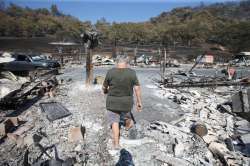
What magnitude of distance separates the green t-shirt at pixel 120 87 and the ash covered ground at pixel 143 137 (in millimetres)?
1116

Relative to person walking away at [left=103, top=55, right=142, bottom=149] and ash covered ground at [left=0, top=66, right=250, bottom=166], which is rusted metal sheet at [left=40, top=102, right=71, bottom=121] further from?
person walking away at [left=103, top=55, right=142, bottom=149]

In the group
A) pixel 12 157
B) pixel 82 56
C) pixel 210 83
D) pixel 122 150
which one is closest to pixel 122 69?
pixel 122 150

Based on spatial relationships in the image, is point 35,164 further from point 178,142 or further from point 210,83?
point 210,83

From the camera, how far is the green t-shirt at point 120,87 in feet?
22.1

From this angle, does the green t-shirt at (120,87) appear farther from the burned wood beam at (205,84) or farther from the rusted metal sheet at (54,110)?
the burned wood beam at (205,84)

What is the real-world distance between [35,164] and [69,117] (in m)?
3.54

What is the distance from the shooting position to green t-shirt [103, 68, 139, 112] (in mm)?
6742

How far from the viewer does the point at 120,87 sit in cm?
676

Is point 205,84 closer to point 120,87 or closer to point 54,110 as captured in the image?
point 54,110

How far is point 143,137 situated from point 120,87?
1.99m

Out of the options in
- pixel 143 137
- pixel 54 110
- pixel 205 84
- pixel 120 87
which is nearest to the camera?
pixel 120 87

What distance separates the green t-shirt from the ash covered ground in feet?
3.66

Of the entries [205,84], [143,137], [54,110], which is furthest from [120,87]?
[205,84]

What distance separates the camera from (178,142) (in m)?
8.01
